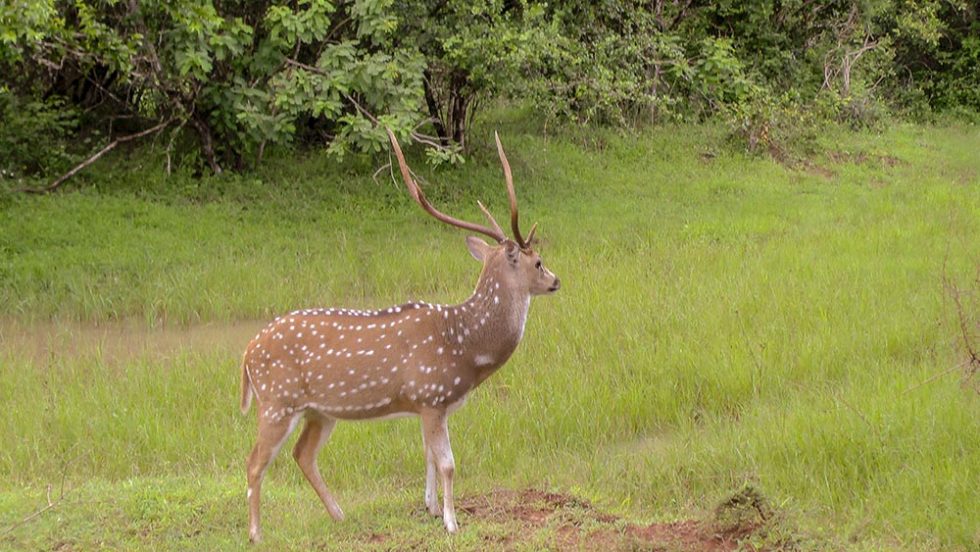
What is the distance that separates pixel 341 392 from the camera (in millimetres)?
5344

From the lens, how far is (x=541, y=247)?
38.2ft

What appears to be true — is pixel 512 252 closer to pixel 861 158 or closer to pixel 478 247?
pixel 478 247

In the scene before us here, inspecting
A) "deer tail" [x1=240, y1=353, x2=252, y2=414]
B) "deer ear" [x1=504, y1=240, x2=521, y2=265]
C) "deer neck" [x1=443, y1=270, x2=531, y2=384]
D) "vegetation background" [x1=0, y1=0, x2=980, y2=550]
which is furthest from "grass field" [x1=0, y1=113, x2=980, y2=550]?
"deer ear" [x1=504, y1=240, x2=521, y2=265]

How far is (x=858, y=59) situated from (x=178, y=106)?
38.7 feet

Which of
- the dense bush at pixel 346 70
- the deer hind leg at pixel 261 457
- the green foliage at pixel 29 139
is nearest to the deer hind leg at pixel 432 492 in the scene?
the deer hind leg at pixel 261 457

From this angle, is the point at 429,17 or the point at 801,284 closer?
the point at 801,284

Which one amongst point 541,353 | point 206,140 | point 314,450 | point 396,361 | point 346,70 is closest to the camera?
point 396,361

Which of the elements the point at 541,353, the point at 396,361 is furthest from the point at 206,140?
the point at 396,361

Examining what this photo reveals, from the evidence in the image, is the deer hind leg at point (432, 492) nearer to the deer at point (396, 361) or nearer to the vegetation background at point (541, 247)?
the deer at point (396, 361)

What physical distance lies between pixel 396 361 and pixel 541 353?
306 cm

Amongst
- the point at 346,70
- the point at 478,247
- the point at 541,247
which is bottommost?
the point at 541,247

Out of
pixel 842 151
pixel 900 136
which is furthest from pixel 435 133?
pixel 900 136

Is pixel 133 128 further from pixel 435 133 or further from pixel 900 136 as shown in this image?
pixel 900 136

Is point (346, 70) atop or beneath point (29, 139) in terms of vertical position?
atop
